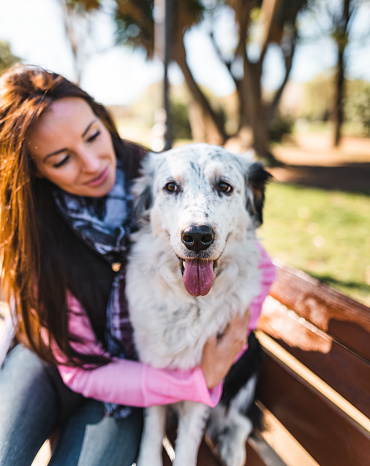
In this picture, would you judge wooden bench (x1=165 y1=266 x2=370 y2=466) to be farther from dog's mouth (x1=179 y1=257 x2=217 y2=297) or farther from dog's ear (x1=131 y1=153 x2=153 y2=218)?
dog's ear (x1=131 y1=153 x2=153 y2=218)

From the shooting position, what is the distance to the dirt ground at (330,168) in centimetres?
947

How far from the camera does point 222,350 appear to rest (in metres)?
1.60

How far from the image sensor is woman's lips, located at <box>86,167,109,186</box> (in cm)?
176

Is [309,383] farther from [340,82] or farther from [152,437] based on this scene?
[340,82]

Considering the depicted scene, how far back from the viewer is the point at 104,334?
194 centimetres

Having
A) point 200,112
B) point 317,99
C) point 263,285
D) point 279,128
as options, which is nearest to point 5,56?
point 200,112

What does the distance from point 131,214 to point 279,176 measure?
9.03 m

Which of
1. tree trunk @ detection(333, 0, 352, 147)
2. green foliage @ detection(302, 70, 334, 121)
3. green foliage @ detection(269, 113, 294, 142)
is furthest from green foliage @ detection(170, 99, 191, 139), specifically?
green foliage @ detection(302, 70, 334, 121)

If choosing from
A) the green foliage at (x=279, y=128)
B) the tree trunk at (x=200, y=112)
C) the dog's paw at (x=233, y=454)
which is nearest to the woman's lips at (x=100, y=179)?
the dog's paw at (x=233, y=454)

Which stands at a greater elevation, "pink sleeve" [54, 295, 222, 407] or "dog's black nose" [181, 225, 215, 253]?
"dog's black nose" [181, 225, 215, 253]

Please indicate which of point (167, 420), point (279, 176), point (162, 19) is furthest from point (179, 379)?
point (279, 176)

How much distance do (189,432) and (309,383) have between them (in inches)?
24.3

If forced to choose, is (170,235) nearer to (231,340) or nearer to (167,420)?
(231,340)

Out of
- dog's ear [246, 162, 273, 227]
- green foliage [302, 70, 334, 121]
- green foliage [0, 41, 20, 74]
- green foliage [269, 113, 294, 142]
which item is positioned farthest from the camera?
green foliage [302, 70, 334, 121]
